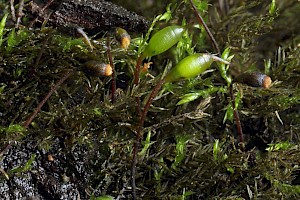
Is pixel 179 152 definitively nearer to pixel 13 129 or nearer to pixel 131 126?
pixel 131 126

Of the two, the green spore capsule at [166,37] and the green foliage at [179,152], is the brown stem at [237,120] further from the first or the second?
the green spore capsule at [166,37]

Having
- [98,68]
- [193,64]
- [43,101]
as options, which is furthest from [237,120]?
[43,101]

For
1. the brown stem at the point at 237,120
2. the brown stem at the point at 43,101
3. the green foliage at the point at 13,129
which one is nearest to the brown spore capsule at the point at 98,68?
the brown stem at the point at 43,101

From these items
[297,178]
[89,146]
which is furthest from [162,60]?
[297,178]

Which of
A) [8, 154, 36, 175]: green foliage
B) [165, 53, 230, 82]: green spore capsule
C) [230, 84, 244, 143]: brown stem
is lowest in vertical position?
[230, 84, 244, 143]: brown stem

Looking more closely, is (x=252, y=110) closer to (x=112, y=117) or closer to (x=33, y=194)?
(x=112, y=117)

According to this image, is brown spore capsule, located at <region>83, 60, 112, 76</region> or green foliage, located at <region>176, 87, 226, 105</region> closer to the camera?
brown spore capsule, located at <region>83, 60, 112, 76</region>

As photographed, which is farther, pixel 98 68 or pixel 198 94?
pixel 198 94

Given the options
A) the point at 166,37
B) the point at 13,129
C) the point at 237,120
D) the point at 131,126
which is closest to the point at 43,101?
the point at 13,129

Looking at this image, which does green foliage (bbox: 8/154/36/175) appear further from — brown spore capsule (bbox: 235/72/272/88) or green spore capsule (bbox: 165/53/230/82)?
brown spore capsule (bbox: 235/72/272/88)

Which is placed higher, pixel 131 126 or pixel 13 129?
pixel 13 129

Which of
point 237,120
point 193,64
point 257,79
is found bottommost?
point 237,120

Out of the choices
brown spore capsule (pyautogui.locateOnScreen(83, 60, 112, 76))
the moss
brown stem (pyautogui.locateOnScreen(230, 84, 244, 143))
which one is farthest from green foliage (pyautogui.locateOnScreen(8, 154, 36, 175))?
brown stem (pyautogui.locateOnScreen(230, 84, 244, 143))
